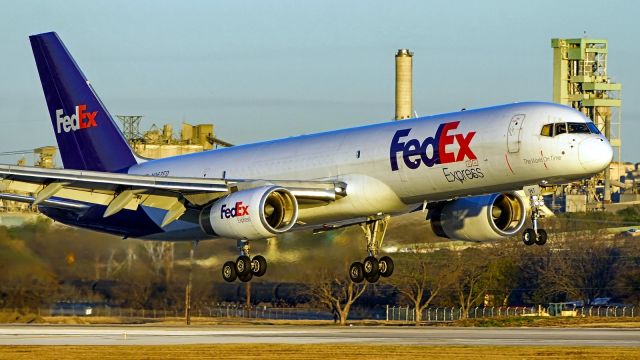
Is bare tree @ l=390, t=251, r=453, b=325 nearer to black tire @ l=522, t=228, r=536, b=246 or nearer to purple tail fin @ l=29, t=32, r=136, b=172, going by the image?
purple tail fin @ l=29, t=32, r=136, b=172

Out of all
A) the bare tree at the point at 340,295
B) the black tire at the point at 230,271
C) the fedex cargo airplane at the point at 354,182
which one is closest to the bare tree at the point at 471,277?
the bare tree at the point at 340,295

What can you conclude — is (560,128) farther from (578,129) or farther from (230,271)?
(230,271)

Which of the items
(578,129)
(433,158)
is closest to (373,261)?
(433,158)

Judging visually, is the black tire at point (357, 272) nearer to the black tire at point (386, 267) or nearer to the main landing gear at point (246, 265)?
the black tire at point (386, 267)

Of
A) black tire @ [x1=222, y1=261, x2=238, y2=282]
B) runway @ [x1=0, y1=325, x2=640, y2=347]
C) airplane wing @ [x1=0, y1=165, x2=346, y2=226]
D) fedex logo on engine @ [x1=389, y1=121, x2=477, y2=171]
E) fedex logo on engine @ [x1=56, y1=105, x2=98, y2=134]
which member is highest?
fedex logo on engine @ [x1=56, y1=105, x2=98, y2=134]

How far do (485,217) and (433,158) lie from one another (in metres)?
6.38

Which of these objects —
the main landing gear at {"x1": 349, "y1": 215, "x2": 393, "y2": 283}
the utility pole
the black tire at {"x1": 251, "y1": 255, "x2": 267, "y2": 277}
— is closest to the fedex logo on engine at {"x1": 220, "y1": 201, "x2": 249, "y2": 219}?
the black tire at {"x1": 251, "y1": 255, "x2": 267, "y2": 277}

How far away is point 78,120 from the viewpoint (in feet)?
197

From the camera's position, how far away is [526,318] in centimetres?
8200

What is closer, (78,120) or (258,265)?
(258,265)

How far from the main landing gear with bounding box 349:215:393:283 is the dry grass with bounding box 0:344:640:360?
2673mm

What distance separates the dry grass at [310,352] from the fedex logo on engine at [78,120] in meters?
12.1

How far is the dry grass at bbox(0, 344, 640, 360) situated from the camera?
4622cm

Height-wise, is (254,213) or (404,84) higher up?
(404,84)
